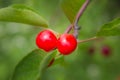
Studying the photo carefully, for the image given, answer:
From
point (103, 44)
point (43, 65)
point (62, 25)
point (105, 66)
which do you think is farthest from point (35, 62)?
point (105, 66)

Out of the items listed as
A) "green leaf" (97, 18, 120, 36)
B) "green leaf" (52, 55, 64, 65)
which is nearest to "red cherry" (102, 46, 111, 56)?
"green leaf" (52, 55, 64, 65)

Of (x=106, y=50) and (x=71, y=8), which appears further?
(x=106, y=50)

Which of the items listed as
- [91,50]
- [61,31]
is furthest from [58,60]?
[91,50]

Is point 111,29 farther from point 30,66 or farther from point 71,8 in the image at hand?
point 30,66

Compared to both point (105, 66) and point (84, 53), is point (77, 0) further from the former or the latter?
point (105, 66)

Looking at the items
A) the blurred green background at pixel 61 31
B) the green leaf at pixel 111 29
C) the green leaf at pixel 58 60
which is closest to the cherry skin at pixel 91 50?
the blurred green background at pixel 61 31

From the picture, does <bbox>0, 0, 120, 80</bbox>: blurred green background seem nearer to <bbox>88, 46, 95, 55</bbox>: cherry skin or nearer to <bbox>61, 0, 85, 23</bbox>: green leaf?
<bbox>88, 46, 95, 55</bbox>: cherry skin
